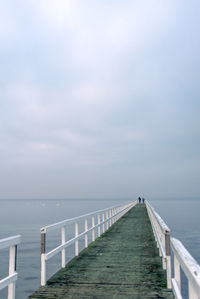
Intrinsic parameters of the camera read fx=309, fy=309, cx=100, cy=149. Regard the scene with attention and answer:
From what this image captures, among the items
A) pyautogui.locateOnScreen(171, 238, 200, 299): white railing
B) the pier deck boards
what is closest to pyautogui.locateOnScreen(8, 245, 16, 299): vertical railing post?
the pier deck boards

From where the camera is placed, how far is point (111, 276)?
24.6 ft

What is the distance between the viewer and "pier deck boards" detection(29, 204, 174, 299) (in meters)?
6.08

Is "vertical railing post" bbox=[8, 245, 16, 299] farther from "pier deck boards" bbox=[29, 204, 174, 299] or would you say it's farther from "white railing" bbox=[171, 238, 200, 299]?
"white railing" bbox=[171, 238, 200, 299]

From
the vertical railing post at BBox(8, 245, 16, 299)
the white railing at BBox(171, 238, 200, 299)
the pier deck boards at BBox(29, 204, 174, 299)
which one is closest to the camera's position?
the white railing at BBox(171, 238, 200, 299)

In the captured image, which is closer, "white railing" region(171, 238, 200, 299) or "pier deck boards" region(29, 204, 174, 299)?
"white railing" region(171, 238, 200, 299)

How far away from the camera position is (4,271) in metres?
18.3

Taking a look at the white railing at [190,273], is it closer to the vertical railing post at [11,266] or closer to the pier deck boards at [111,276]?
the pier deck boards at [111,276]

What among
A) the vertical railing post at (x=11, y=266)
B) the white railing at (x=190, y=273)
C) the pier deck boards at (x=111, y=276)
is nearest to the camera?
the white railing at (x=190, y=273)

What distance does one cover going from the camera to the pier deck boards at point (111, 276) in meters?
6.08

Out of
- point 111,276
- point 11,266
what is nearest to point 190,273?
point 11,266

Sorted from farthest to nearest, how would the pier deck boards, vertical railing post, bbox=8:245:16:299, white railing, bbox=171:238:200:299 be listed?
the pier deck boards → vertical railing post, bbox=8:245:16:299 → white railing, bbox=171:238:200:299

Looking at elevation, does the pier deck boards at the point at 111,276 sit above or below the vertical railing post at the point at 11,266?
below

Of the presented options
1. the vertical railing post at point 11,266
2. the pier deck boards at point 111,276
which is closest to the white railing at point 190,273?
the pier deck boards at point 111,276

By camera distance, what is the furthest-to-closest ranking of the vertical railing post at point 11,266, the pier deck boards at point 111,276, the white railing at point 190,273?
the pier deck boards at point 111,276 < the vertical railing post at point 11,266 < the white railing at point 190,273
